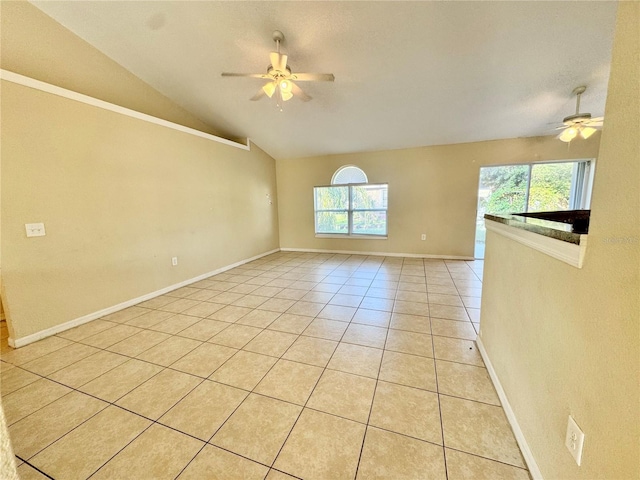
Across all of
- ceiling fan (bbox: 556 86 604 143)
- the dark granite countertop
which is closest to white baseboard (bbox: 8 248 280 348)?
the dark granite countertop

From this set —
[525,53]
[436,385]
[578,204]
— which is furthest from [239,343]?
[578,204]

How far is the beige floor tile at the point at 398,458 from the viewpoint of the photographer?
1151 millimetres

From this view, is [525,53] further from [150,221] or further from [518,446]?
[150,221]

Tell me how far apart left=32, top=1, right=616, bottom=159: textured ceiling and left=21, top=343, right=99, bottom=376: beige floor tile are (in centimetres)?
335

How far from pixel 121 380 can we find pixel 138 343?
534 millimetres

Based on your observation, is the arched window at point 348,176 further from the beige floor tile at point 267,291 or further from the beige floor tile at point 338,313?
the beige floor tile at point 338,313

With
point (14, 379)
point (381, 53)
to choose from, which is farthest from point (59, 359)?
point (381, 53)

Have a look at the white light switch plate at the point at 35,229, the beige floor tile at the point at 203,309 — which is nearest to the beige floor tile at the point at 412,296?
the beige floor tile at the point at 203,309

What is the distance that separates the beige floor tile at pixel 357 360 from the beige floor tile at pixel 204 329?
4.06 ft

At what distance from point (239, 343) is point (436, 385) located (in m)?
1.63

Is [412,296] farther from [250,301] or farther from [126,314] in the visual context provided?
[126,314]

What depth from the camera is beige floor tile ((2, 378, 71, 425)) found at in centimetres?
154

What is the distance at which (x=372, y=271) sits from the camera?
14.6 feet

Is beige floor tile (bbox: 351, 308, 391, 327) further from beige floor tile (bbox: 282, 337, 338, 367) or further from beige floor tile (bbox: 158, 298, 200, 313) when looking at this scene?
beige floor tile (bbox: 158, 298, 200, 313)
